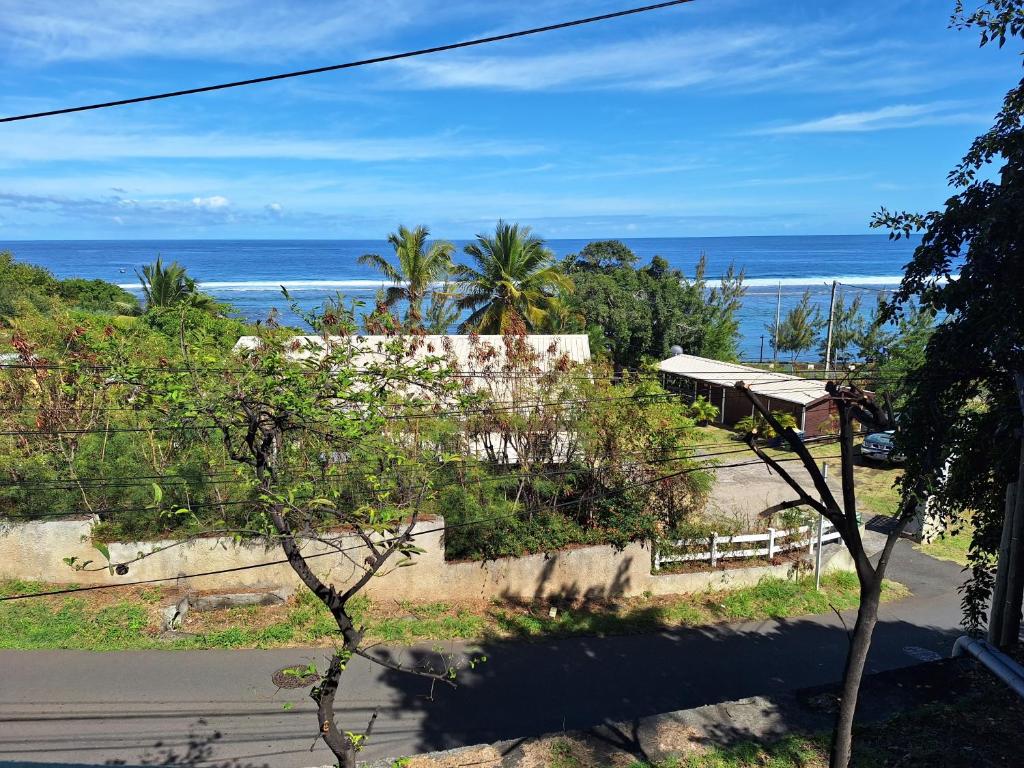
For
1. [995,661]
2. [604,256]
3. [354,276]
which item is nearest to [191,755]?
[995,661]

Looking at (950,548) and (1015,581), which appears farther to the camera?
(950,548)

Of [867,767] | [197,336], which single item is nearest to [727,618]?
[867,767]

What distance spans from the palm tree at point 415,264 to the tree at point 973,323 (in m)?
20.6

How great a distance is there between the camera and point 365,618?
450 inches

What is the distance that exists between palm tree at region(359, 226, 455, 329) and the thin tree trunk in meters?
22.0

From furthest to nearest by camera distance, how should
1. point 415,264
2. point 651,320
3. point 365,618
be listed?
point 651,320
point 415,264
point 365,618

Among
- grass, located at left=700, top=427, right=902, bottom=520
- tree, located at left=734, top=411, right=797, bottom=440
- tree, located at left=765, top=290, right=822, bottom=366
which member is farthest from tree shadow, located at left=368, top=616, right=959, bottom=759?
tree, located at left=765, top=290, right=822, bottom=366

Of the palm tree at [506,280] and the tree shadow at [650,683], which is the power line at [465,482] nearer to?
the tree shadow at [650,683]

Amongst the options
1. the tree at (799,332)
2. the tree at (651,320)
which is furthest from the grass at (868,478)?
the tree at (799,332)

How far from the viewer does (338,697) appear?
30.4ft

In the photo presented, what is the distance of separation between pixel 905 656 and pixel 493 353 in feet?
28.8

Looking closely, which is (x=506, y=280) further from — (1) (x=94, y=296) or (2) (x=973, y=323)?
(1) (x=94, y=296)

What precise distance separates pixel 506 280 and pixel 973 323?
64.3 ft

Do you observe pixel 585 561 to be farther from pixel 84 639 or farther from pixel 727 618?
pixel 84 639
